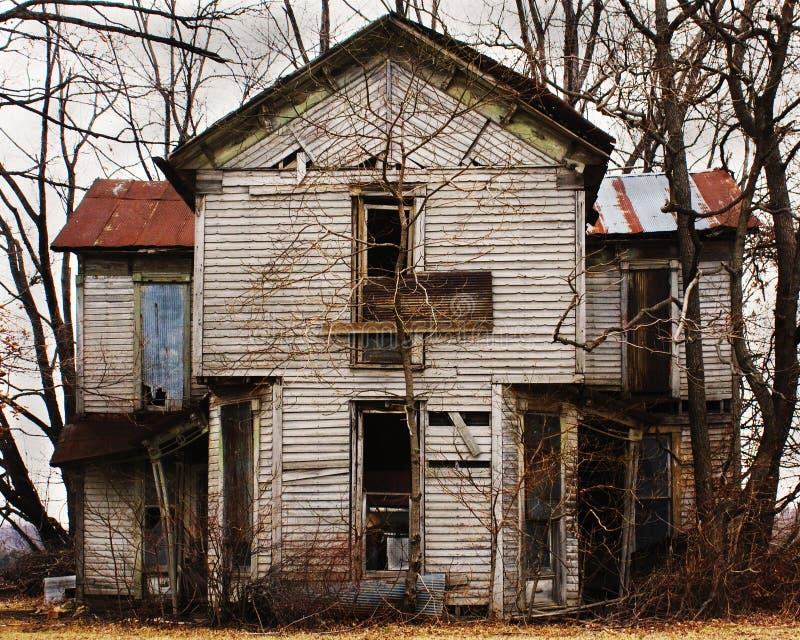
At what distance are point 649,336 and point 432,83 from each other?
625 cm

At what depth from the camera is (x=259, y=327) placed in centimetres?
1419

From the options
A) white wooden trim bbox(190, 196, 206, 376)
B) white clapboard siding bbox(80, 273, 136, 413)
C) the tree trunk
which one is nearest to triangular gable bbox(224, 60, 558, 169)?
white wooden trim bbox(190, 196, 206, 376)

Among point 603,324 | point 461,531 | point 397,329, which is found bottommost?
point 461,531

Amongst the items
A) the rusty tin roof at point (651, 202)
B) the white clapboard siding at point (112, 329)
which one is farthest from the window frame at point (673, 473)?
the white clapboard siding at point (112, 329)

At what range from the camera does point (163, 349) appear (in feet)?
58.6

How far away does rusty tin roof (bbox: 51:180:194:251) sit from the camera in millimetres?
17719

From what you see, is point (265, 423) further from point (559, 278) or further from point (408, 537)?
point (559, 278)


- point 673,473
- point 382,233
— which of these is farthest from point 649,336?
point 382,233

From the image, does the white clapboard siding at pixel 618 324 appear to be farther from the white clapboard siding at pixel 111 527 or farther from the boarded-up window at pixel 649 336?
the white clapboard siding at pixel 111 527

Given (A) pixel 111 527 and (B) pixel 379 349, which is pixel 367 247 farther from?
(A) pixel 111 527

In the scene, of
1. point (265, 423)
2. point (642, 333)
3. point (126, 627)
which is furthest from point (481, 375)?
point (126, 627)

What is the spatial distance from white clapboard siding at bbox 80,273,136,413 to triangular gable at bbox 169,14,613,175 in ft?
14.1

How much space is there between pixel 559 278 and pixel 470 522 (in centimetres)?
370

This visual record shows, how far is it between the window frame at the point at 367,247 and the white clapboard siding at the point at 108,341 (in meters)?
5.59
